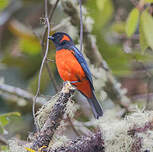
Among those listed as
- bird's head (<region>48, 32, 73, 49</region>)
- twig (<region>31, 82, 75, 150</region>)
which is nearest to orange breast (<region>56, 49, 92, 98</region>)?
bird's head (<region>48, 32, 73, 49</region>)

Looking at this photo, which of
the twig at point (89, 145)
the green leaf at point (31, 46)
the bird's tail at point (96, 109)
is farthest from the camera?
the green leaf at point (31, 46)

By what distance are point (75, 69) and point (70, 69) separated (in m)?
0.06

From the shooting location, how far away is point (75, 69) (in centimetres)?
414

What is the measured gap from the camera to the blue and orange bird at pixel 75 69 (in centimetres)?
413

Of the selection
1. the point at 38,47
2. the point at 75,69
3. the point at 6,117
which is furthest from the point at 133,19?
the point at 38,47

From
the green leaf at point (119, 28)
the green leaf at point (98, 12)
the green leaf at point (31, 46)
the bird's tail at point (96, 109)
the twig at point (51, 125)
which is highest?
the green leaf at point (98, 12)

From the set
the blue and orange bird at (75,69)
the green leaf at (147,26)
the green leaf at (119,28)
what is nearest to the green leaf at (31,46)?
the green leaf at (119,28)

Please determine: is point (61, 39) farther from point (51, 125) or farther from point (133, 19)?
point (51, 125)

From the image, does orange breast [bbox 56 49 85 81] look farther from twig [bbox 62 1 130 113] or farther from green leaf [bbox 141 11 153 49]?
twig [bbox 62 1 130 113]

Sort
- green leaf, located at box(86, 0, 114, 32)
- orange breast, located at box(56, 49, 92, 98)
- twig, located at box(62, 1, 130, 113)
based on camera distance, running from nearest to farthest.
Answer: orange breast, located at box(56, 49, 92, 98) < twig, located at box(62, 1, 130, 113) < green leaf, located at box(86, 0, 114, 32)

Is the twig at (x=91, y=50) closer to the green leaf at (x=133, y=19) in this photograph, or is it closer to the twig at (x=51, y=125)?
the green leaf at (x=133, y=19)

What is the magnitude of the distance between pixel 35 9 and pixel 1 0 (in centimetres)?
279

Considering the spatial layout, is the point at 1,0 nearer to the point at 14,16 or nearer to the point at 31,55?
the point at 31,55

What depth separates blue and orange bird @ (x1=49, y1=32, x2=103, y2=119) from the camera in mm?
4133
